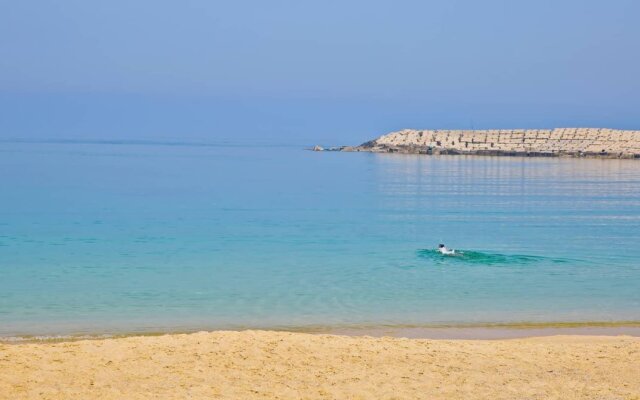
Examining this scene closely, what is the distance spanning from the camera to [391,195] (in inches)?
1610

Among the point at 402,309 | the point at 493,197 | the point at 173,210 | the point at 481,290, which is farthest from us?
the point at 493,197

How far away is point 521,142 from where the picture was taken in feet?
348

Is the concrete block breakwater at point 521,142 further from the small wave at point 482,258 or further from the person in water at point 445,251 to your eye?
the person in water at point 445,251

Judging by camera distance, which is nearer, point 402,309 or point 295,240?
point 402,309

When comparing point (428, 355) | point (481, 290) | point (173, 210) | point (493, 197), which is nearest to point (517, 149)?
point (493, 197)

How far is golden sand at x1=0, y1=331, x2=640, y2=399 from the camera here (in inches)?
336

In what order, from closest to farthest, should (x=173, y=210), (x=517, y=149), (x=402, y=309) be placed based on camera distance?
(x=402, y=309)
(x=173, y=210)
(x=517, y=149)

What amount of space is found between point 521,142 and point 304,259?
90.7 meters

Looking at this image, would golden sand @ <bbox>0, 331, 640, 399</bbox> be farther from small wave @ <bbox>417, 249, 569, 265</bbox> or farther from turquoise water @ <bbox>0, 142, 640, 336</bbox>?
small wave @ <bbox>417, 249, 569, 265</bbox>

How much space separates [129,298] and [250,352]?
19.2ft

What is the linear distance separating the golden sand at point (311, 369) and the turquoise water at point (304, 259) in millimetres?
2836

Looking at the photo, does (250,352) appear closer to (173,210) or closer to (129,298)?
(129,298)

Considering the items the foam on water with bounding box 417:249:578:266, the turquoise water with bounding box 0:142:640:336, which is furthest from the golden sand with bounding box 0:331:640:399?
the foam on water with bounding box 417:249:578:266

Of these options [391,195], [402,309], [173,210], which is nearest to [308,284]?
[402,309]
